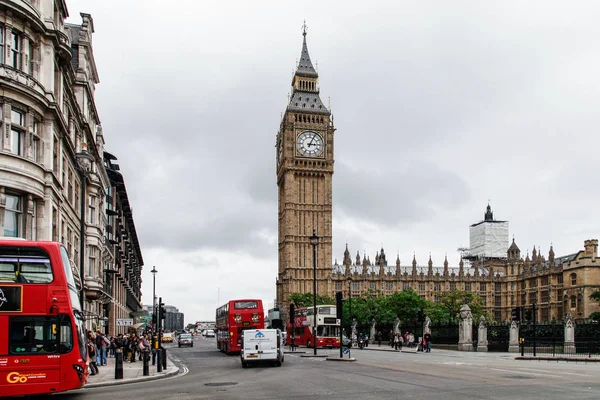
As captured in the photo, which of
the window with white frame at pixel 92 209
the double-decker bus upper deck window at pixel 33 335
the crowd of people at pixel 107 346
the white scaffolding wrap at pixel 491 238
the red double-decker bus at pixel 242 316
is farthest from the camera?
the white scaffolding wrap at pixel 491 238

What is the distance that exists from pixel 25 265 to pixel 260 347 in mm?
19594

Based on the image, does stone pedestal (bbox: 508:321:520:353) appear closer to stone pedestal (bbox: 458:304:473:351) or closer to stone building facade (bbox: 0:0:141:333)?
stone pedestal (bbox: 458:304:473:351)

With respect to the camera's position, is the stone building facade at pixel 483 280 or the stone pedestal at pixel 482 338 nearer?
the stone pedestal at pixel 482 338

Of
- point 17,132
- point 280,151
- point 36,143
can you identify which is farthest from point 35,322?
point 280,151

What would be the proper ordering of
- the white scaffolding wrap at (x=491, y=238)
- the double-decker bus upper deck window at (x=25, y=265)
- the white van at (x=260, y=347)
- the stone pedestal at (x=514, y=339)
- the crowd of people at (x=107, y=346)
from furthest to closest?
1. the white scaffolding wrap at (x=491, y=238)
2. the stone pedestal at (x=514, y=339)
3. the white van at (x=260, y=347)
4. the crowd of people at (x=107, y=346)
5. the double-decker bus upper deck window at (x=25, y=265)

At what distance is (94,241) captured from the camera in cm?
4856

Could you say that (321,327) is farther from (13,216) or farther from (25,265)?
(25,265)

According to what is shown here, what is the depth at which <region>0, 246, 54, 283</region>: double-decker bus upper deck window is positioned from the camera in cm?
1717

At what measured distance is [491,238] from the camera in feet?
573

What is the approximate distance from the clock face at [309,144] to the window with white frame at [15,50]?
11610cm

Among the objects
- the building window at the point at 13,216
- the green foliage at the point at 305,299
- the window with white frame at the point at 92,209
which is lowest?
the green foliage at the point at 305,299

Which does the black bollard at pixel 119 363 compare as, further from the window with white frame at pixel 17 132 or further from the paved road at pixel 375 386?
the window with white frame at pixel 17 132

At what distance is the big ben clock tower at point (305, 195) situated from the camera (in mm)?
143375

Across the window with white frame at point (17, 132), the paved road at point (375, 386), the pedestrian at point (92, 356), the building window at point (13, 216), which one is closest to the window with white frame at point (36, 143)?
the window with white frame at point (17, 132)
